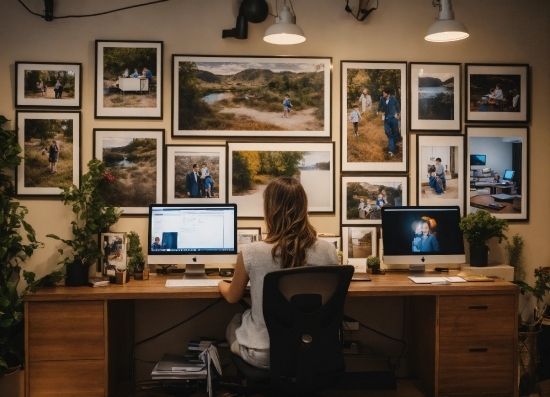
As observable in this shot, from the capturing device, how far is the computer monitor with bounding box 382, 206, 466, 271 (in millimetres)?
3932

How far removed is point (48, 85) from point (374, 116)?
2250 mm

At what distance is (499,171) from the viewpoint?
4242 mm

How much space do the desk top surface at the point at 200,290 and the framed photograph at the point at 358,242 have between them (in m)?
0.43

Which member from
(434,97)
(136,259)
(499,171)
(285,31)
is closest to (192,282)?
(136,259)

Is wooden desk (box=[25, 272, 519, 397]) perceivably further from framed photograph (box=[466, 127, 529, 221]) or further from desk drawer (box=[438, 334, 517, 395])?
framed photograph (box=[466, 127, 529, 221])

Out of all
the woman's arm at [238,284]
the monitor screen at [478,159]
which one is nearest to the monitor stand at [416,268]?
the monitor screen at [478,159]

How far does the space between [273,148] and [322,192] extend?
461 millimetres

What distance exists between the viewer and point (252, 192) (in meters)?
4.11

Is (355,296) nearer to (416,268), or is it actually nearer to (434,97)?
(416,268)

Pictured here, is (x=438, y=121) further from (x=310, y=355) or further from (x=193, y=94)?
(x=310, y=355)

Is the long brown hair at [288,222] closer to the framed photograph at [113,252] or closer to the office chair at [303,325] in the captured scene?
the office chair at [303,325]

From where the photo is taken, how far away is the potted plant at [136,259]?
381 centimetres

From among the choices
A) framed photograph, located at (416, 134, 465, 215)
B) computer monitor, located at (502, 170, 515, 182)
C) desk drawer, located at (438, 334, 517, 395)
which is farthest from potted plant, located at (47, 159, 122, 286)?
computer monitor, located at (502, 170, 515, 182)

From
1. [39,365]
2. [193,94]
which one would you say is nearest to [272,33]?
[193,94]
